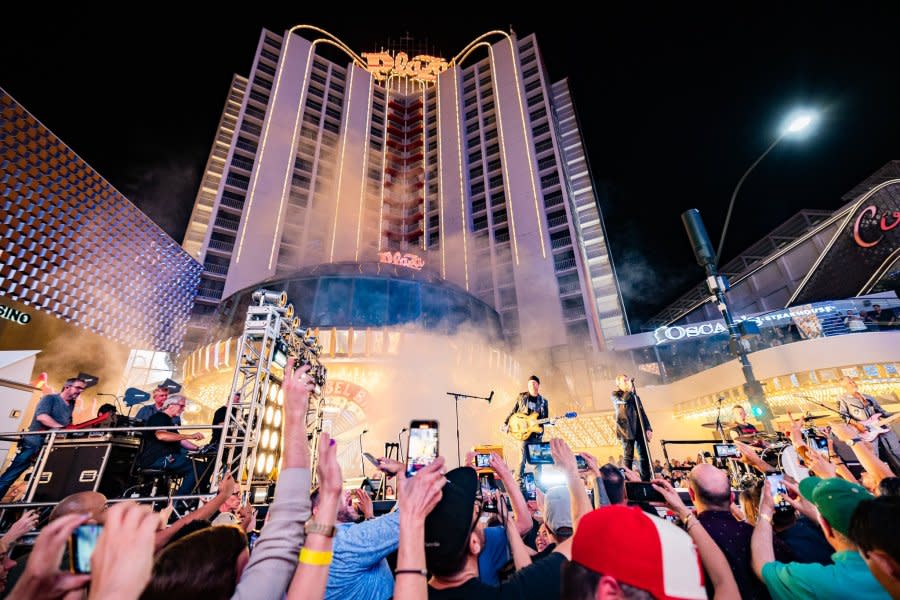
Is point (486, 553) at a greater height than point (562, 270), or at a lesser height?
lesser

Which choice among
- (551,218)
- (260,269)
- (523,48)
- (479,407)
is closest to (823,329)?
(479,407)

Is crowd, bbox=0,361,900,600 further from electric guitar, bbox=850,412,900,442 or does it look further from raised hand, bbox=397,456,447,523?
electric guitar, bbox=850,412,900,442

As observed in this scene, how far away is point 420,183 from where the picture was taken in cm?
4134

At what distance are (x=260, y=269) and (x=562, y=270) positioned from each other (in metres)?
25.7

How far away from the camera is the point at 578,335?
3066cm

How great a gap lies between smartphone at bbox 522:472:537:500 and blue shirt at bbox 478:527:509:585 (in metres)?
4.32

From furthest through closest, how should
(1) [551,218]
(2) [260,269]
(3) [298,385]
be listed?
1. (1) [551,218]
2. (2) [260,269]
3. (3) [298,385]

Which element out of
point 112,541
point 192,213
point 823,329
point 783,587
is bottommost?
point 783,587

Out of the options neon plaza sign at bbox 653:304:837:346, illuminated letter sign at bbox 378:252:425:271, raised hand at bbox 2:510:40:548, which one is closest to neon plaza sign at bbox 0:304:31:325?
raised hand at bbox 2:510:40:548

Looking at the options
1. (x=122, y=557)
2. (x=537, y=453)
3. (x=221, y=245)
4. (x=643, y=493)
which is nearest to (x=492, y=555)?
(x=643, y=493)

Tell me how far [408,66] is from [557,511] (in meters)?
53.4

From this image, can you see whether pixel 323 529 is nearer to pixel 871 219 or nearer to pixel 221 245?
pixel 871 219

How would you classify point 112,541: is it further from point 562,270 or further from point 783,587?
point 562,270

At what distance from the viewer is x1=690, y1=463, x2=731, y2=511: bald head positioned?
238 cm
